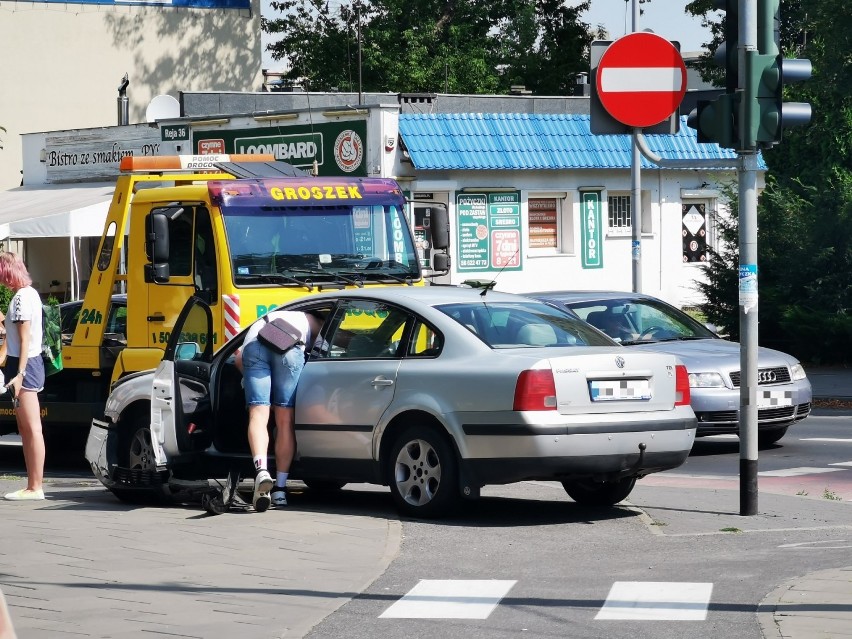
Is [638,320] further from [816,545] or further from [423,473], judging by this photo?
[816,545]

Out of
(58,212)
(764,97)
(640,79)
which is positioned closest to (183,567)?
(764,97)

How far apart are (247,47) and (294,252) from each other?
1451 inches

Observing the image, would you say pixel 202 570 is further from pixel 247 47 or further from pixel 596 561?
pixel 247 47

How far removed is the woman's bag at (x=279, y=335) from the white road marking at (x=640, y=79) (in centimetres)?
323

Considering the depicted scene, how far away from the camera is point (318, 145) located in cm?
2930

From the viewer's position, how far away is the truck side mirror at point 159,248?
13.3 m

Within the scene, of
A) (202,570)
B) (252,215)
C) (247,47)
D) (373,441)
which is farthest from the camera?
(247,47)

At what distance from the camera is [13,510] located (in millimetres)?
10711

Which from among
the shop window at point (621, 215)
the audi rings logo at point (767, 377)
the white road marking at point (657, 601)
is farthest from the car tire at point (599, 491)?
the shop window at point (621, 215)

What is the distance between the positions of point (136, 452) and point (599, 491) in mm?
3381

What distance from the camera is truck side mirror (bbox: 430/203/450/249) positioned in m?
14.9

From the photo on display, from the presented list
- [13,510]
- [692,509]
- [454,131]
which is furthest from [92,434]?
[454,131]

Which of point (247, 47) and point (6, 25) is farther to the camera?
point (247, 47)

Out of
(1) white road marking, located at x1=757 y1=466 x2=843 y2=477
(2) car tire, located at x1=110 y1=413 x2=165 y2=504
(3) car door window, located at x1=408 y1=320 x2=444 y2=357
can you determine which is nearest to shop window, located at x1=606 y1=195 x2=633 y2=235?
(1) white road marking, located at x1=757 y1=466 x2=843 y2=477
